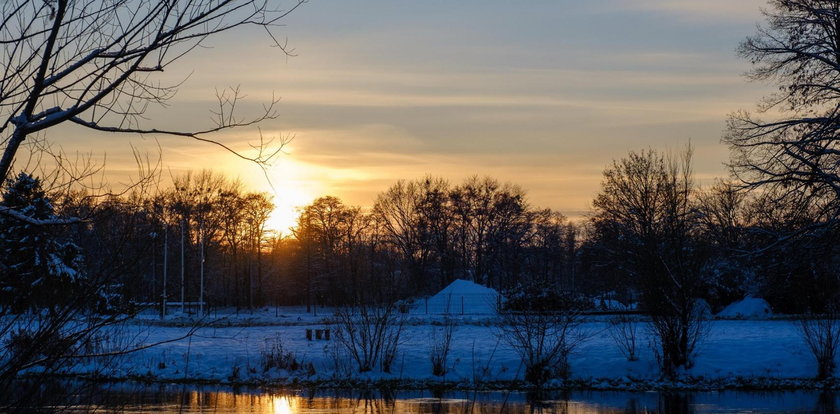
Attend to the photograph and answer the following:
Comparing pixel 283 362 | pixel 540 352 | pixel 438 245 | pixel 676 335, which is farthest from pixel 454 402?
pixel 438 245

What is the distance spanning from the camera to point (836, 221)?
21.0 m

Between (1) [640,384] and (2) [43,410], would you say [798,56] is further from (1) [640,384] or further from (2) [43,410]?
(2) [43,410]

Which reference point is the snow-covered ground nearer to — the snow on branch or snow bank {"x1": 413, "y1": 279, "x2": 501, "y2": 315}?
the snow on branch

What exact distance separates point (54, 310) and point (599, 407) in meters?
17.5

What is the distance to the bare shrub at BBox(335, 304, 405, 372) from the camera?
2472cm

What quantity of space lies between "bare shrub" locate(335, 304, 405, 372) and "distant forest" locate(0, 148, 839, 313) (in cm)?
48

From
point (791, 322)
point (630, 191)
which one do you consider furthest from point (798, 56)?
point (630, 191)

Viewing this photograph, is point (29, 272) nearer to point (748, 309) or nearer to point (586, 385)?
point (586, 385)

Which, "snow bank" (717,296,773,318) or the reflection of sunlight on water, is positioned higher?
"snow bank" (717,296,773,318)

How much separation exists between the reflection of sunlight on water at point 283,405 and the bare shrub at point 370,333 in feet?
10.5

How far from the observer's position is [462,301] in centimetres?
5250

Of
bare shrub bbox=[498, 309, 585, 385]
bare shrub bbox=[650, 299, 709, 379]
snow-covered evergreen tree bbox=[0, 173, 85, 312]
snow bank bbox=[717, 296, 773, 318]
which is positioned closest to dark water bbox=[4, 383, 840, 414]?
bare shrub bbox=[498, 309, 585, 385]

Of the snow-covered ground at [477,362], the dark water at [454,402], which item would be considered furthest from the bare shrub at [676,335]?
the dark water at [454,402]

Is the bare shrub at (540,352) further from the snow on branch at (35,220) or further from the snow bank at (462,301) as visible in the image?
the snow bank at (462,301)
